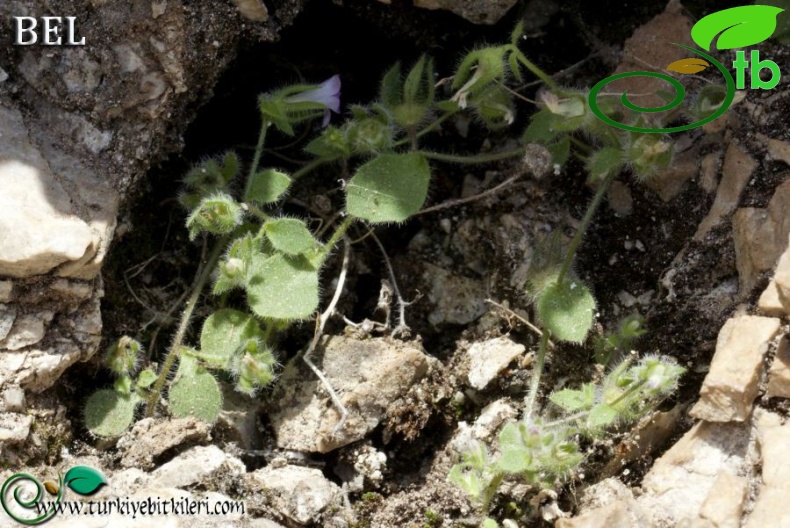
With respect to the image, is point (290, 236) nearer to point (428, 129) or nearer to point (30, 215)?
point (428, 129)

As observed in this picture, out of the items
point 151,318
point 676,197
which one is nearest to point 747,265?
point 676,197

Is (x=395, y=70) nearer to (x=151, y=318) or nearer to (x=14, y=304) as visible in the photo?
(x=151, y=318)

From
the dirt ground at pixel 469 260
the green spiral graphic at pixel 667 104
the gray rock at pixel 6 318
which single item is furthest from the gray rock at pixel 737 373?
the gray rock at pixel 6 318

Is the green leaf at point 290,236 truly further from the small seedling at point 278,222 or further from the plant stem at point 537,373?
the plant stem at point 537,373

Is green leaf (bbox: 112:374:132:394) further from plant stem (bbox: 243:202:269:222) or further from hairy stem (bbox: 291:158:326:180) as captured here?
hairy stem (bbox: 291:158:326:180)

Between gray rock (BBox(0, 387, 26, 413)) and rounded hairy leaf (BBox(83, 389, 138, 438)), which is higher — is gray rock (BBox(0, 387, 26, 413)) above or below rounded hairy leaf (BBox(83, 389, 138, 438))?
above

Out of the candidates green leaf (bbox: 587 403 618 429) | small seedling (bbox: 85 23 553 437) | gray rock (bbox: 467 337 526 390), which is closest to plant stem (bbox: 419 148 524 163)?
small seedling (bbox: 85 23 553 437)
